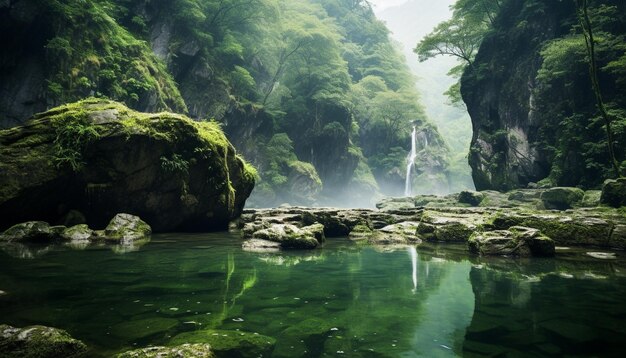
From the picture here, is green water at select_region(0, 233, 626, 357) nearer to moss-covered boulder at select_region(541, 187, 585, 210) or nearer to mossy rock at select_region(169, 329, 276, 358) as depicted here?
mossy rock at select_region(169, 329, 276, 358)

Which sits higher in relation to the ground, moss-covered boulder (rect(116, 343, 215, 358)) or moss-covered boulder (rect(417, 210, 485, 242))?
moss-covered boulder (rect(417, 210, 485, 242))

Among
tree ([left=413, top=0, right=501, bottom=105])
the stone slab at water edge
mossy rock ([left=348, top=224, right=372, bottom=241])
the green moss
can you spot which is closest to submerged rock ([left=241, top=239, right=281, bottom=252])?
the stone slab at water edge

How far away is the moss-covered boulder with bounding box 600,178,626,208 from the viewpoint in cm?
1249

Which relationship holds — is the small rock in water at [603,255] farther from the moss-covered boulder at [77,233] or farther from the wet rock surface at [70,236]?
the moss-covered boulder at [77,233]

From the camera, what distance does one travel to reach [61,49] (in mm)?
16891

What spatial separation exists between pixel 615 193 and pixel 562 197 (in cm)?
642

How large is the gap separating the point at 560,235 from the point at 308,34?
114 feet

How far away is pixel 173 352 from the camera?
2859mm

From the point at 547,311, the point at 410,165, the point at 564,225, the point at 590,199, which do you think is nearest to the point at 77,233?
the point at 547,311

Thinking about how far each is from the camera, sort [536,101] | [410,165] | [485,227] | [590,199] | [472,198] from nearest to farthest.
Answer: [485,227] < [590,199] < [536,101] < [472,198] < [410,165]

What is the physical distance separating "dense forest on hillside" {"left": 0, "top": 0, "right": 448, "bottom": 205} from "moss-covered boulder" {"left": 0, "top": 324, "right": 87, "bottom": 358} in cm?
1693

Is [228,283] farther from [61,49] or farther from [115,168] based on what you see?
[61,49]

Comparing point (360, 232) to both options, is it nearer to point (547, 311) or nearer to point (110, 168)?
point (110, 168)

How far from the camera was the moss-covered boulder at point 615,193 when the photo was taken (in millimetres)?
12491
